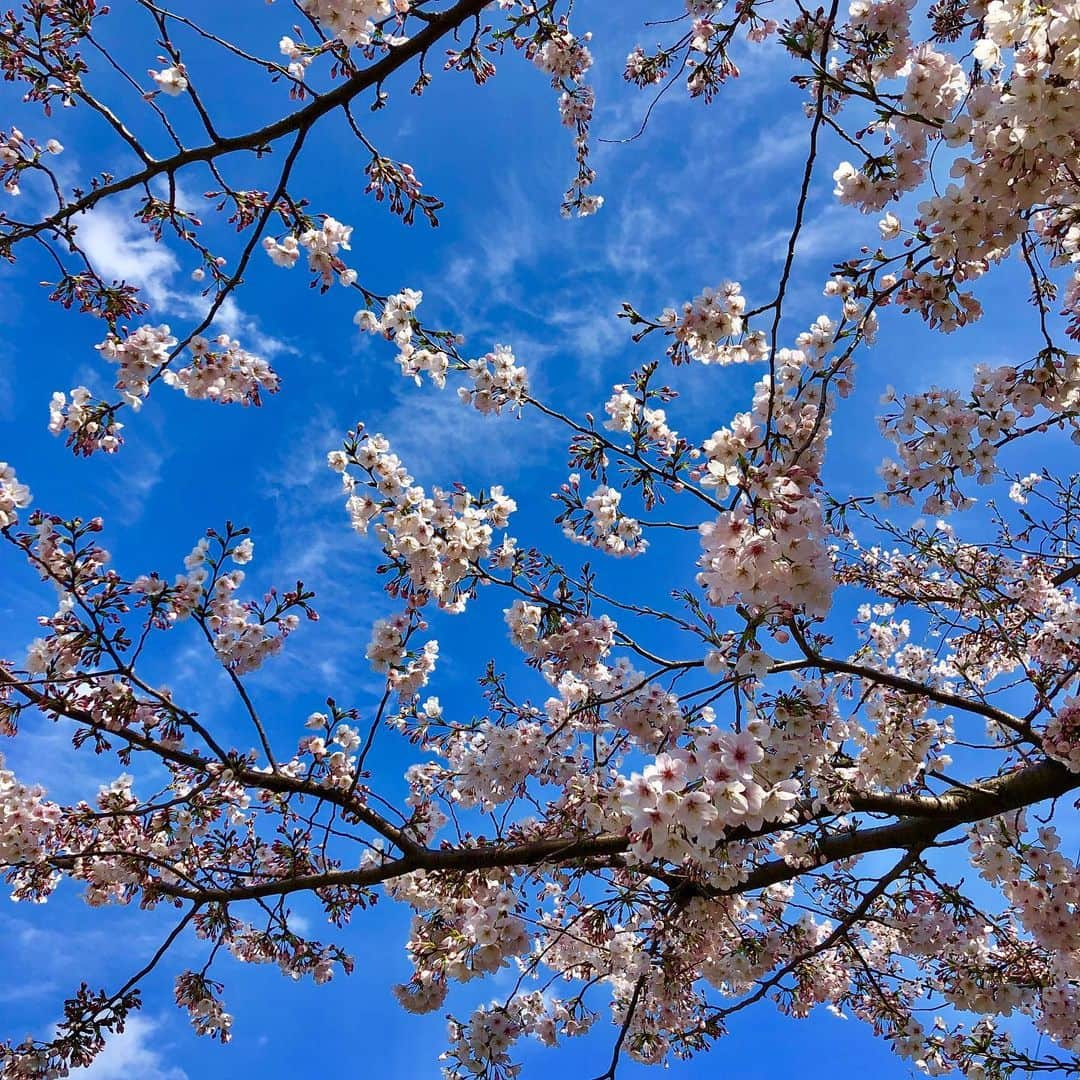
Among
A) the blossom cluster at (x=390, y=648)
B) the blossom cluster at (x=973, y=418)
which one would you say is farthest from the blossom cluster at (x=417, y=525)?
the blossom cluster at (x=973, y=418)

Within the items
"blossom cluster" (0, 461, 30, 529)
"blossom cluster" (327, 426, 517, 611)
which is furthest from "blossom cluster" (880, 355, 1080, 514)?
"blossom cluster" (0, 461, 30, 529)

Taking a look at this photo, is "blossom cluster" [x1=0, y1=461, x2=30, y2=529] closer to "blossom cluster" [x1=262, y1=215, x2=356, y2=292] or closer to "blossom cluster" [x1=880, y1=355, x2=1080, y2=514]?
"blossom cluster" [x1=262, y1=215, x2=356, y2=292]

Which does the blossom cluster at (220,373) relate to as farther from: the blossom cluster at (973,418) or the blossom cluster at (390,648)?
the blossom cluster at (973,418)

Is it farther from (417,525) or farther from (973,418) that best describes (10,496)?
(973,418)

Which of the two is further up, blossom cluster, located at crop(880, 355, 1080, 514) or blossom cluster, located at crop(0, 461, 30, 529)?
blossom cluster, located at crop(880, 355, 1080, 514)

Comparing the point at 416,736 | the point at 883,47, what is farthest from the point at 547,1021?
the point at 883,47

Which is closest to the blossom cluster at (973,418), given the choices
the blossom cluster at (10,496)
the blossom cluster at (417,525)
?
the blossom cluster at (417,525)

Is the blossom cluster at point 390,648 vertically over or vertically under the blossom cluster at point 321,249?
under

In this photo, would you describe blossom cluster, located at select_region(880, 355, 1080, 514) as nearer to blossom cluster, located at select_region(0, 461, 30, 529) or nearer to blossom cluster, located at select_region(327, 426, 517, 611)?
Result: blossom cluster, located at select_region(327, 426, 517, 611)

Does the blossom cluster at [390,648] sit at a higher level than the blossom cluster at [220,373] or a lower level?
lower

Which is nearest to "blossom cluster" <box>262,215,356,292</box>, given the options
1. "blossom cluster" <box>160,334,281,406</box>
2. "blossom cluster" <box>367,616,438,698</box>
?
"blossom cluster" <box>160,334,281,406</box>

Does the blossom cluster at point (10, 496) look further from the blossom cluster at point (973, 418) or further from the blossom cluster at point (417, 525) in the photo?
the blossom cluster at point (973, 418)

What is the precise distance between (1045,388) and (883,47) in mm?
1999

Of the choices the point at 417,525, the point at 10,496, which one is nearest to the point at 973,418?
the point at 417,525
